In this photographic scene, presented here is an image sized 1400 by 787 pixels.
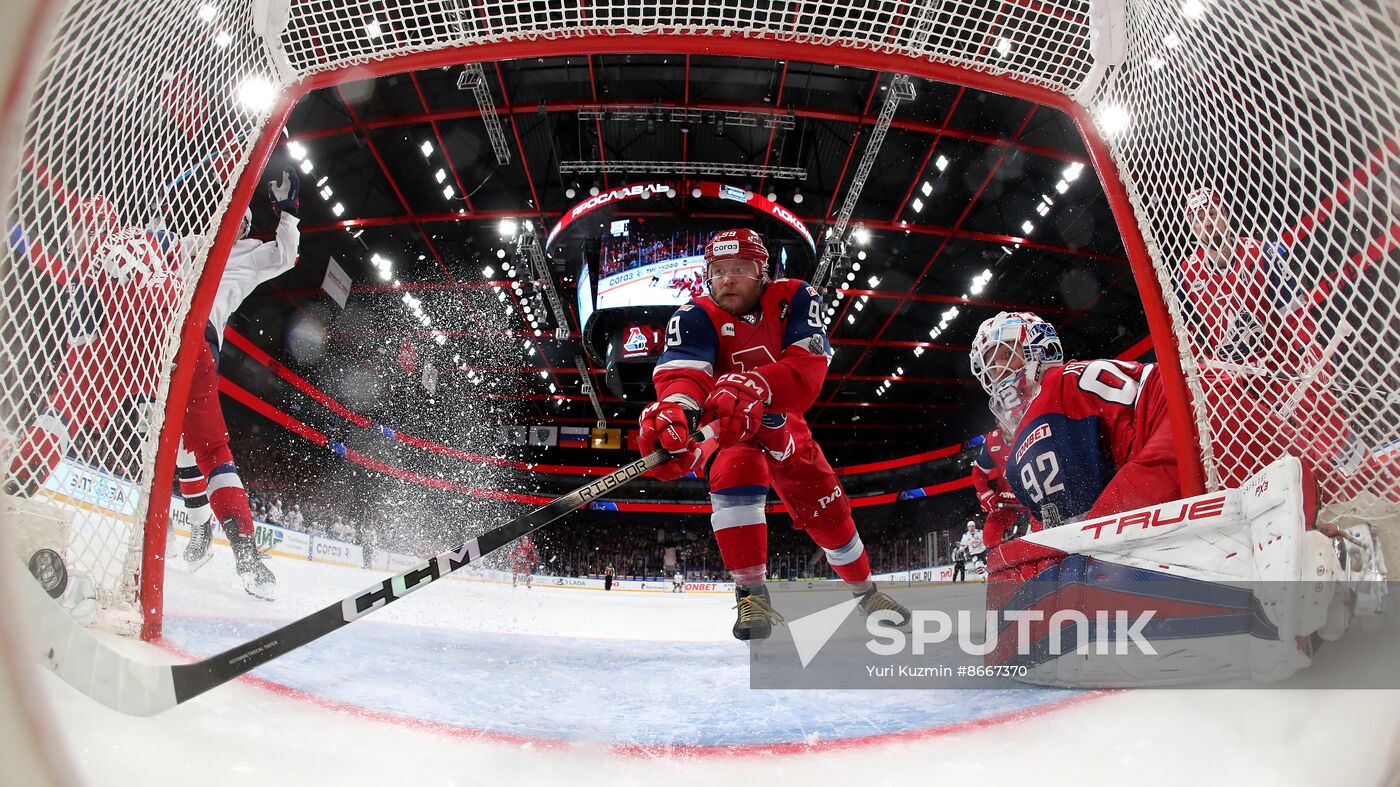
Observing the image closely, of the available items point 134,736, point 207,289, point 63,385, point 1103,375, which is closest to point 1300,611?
point 1103,375

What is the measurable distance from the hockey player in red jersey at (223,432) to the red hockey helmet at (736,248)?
1.59 metres

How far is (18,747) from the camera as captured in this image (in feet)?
1.61

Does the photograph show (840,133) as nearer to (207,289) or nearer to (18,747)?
(207,289)

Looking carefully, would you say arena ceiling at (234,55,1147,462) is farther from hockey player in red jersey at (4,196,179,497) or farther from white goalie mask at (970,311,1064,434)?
hockey player in red jersey at (4,196,179,497)

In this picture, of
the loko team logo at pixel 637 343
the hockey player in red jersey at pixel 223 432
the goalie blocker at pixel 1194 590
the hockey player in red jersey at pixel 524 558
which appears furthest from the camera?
the hockey player in red jersey at pixel 524 558

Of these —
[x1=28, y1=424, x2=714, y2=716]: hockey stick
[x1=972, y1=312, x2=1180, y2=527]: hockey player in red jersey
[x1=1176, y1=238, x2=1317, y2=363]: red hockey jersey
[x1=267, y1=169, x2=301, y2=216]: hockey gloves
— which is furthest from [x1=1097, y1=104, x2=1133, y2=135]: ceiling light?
[x1=267, y1=169, x2=301, y2=216]: hockey gloves

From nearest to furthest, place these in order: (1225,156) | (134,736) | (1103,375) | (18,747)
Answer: (18,747) → (134,736) → (1225,156) → (1103,375)

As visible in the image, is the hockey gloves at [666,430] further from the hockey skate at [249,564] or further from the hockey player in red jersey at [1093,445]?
the hockey skate at [249,564]

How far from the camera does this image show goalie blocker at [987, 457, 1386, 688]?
0.94 metres

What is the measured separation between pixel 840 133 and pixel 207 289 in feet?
23.5

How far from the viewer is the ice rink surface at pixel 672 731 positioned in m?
0.76

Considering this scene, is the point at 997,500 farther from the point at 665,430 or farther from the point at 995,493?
the point at 665,430

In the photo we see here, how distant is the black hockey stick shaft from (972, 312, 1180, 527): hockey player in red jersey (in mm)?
886

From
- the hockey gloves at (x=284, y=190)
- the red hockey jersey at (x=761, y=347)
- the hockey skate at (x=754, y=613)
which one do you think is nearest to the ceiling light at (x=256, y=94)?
the hockey gloves at (x=284, y=190)
